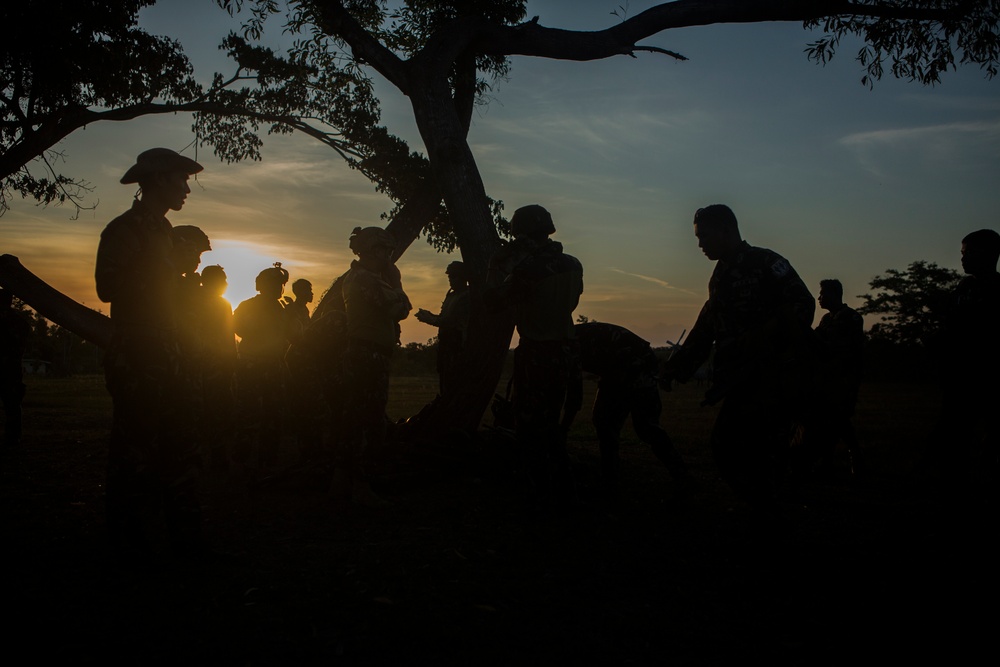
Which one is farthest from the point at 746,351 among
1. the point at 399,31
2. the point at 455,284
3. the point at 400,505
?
the point at 399,31

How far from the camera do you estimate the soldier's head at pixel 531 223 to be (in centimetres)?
550

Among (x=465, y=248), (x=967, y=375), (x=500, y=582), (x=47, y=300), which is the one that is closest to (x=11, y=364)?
(x=47, y=300)

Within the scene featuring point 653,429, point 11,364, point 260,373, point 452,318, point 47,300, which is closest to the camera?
point 653,429

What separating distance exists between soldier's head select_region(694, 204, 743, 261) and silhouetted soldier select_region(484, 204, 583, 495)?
45.6 inches

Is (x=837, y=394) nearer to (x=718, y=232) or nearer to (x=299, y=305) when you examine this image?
(x=718, y=232)

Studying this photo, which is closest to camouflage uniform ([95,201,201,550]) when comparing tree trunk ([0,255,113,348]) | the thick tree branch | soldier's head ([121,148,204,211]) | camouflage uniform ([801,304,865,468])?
soldier's head ([121,148,204,211])

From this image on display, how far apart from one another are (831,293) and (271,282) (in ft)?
20.4

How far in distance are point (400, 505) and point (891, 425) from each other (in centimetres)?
1223

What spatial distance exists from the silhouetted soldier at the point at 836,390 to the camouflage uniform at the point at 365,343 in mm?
4389

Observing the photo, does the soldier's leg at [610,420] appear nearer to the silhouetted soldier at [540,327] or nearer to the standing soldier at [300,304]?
the silhouetted soldier at [540,327]

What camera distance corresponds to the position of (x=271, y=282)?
274 inches

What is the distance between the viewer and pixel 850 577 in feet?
13.4

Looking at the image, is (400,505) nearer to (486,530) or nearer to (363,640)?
(486,530)

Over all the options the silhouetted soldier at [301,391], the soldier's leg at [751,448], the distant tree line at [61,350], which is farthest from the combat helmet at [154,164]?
the distant tree line at [61,350]
